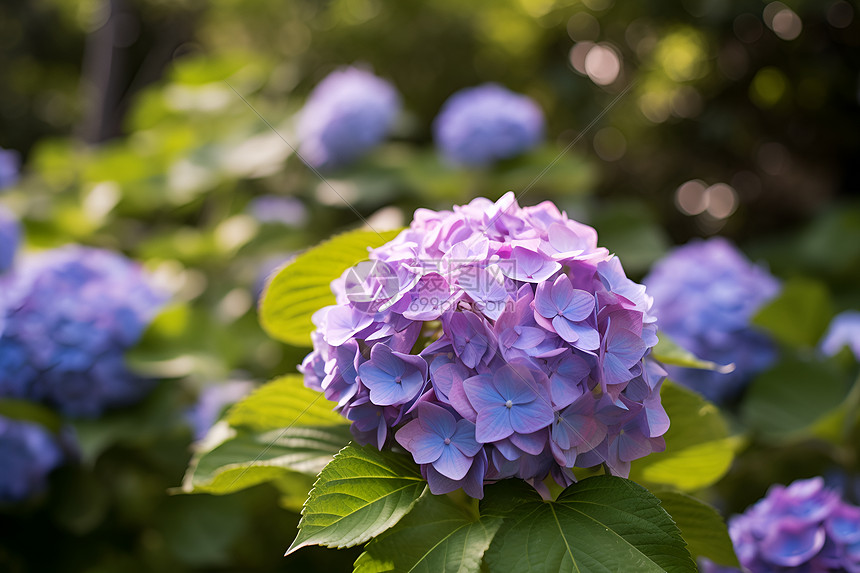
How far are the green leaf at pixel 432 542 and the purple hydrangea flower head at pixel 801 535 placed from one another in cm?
43

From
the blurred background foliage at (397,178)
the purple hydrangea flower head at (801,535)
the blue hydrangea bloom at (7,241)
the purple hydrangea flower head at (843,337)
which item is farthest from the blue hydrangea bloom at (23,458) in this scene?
the purple hydrangea flower head at (843,337)

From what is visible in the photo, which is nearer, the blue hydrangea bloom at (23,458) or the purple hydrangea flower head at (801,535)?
the purple hydrangea flower head at (801,535)

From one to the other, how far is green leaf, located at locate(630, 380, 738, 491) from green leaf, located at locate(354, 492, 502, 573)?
242 mm

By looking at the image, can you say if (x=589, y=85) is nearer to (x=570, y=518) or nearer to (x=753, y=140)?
(x=753, y=140)

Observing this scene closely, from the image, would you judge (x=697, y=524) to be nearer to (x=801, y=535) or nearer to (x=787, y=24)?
(x=801, y=535)

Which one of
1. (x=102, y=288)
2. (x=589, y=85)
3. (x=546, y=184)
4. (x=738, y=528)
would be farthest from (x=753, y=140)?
(x=102, y=288)

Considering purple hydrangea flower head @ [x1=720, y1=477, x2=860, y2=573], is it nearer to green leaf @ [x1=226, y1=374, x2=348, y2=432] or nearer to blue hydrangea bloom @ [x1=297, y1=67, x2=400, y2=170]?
green leaf @ [x1=226, y1=374, x2=348, y2=432]

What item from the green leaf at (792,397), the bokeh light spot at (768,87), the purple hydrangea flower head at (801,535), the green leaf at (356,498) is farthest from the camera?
the bokeh light spot at (768,87)

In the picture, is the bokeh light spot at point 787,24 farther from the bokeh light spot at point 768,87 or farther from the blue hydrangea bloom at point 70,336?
the blue hydrangea bloom at point 70,336

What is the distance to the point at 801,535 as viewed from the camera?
2.72 feet

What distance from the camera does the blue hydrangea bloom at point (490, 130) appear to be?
1903 millimetres

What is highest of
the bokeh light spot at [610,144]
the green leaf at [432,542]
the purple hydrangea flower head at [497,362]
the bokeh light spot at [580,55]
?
the purple hydrangea flower head at [497,362]

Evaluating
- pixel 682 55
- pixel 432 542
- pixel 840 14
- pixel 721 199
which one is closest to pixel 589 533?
pixel 432 542

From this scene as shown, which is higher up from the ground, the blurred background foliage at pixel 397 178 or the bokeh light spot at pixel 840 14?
the bokeh light spot at pixel 840 14
